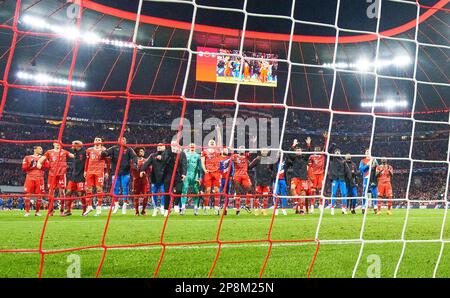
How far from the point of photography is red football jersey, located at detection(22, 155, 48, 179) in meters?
9.05

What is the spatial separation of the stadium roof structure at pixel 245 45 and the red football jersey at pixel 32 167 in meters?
8.85

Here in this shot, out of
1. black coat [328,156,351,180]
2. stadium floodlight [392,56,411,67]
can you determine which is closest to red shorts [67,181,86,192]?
black coat [328,156,351,180]

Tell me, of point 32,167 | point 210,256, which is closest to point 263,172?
point 32,167

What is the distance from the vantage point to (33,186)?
928 cm

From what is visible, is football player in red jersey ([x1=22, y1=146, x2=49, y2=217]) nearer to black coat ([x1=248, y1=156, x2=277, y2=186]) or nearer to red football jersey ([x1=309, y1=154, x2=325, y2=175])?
black coat ([x1=248, y1=156, x2=277, y2=186])

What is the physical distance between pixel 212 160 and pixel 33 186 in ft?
13.1

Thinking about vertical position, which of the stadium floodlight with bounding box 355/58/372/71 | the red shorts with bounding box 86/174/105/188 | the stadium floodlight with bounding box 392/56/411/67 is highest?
the stadium floodlight with bounding box 392/56/411/67

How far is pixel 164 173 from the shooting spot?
347 inches

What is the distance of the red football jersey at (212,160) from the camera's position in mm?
9898

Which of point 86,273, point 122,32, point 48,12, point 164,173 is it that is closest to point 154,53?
point 122,32

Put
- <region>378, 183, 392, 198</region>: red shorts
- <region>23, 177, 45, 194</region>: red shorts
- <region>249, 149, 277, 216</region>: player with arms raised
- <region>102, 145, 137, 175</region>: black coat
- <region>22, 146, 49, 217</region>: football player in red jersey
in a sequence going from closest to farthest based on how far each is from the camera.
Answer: <region>102, 145, 137, 175</region>: black coat → <region>22, 146, 49, 217</region>: football player in red jersey → <region>23, 177, 45, 194</region>: red shorts → <region>249, 149, 277, 216</region>: player with arms raised → <region>378, 183, 392, 198</region>: red shorts

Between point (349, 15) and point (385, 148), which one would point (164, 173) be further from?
point (385, 148)

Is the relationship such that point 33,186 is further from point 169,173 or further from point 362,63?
point 362,63
